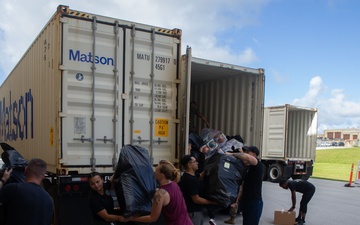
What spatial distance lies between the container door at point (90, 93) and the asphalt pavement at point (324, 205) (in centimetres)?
301

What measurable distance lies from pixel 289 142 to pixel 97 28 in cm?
1166

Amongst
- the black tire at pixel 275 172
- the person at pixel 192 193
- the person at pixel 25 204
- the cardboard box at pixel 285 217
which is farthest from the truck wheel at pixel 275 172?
the person at pixel 25 204

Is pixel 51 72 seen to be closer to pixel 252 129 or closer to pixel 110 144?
pixel 110 144

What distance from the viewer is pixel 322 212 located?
828 centimetres

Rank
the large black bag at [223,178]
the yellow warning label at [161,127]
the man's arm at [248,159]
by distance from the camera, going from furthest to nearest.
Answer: the yellow warning label at [161,127]
the man's arm at [248,159]
the large black bag at [223,178]

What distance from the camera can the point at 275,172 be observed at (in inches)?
553

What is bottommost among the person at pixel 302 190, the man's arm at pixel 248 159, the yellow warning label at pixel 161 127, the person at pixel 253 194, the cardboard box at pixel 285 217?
the cardboard box at pixel 285 217

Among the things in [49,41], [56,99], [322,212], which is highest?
[49,41]

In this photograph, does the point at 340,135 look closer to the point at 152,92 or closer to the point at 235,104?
the point at 235,104

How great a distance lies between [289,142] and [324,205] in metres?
5.68

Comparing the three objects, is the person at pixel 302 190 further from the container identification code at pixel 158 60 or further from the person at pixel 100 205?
the person at pixel 100 205

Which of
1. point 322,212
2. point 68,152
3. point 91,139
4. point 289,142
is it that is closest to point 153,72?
point 91,139

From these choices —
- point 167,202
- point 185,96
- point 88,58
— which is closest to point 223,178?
point 167,202

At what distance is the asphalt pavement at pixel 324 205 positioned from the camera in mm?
7338
